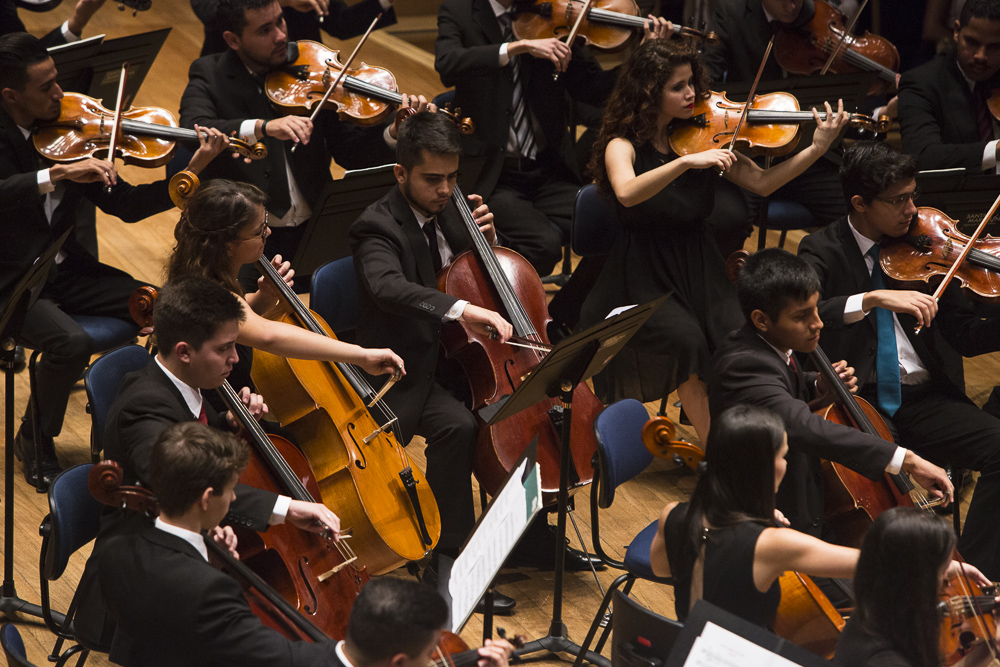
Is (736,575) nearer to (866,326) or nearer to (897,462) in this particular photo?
(897,462)

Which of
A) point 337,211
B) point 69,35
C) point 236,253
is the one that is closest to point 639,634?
point 236,253

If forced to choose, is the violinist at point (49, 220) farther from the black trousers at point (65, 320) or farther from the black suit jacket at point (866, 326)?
the black suit jacket at point (866, 326)

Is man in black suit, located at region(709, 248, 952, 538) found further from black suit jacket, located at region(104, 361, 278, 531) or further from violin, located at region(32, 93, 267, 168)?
violin, located at region(32, 93, 267, 168)

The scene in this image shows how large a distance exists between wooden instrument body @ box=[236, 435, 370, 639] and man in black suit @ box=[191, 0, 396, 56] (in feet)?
9.14

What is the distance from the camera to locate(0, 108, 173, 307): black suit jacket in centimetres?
360

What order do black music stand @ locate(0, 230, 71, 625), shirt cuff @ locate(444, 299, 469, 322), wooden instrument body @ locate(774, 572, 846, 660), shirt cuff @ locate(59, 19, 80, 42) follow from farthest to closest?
shirt cuff @ locate(59, 19, 80, 42), shirt cuff @ locate(444, 299, 469, 322), black music stand @ locate(0, 230, 71, 625), wooden instrument body @ locate(774, 572, 846, 660)

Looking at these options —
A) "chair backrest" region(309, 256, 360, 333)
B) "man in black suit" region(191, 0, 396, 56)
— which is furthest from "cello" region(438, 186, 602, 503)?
"man in black suit" region(191, 0, 396, 56)

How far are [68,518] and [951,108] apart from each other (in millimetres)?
3595

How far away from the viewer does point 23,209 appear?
367cm

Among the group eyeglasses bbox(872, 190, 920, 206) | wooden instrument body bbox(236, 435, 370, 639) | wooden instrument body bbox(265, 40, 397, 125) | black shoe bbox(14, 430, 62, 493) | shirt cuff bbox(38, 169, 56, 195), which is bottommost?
black shoe bbox(14, 430, 62, 493)

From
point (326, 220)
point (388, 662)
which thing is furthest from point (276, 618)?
point (326, 220)

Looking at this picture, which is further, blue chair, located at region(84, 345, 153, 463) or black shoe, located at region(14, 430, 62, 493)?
black shoe, located at region(14, 430, 62, 493)

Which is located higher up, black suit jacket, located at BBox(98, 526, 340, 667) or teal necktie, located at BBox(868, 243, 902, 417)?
black suit jacket, located at BBox(98, 526, 340, 667)

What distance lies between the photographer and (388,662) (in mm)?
1850
